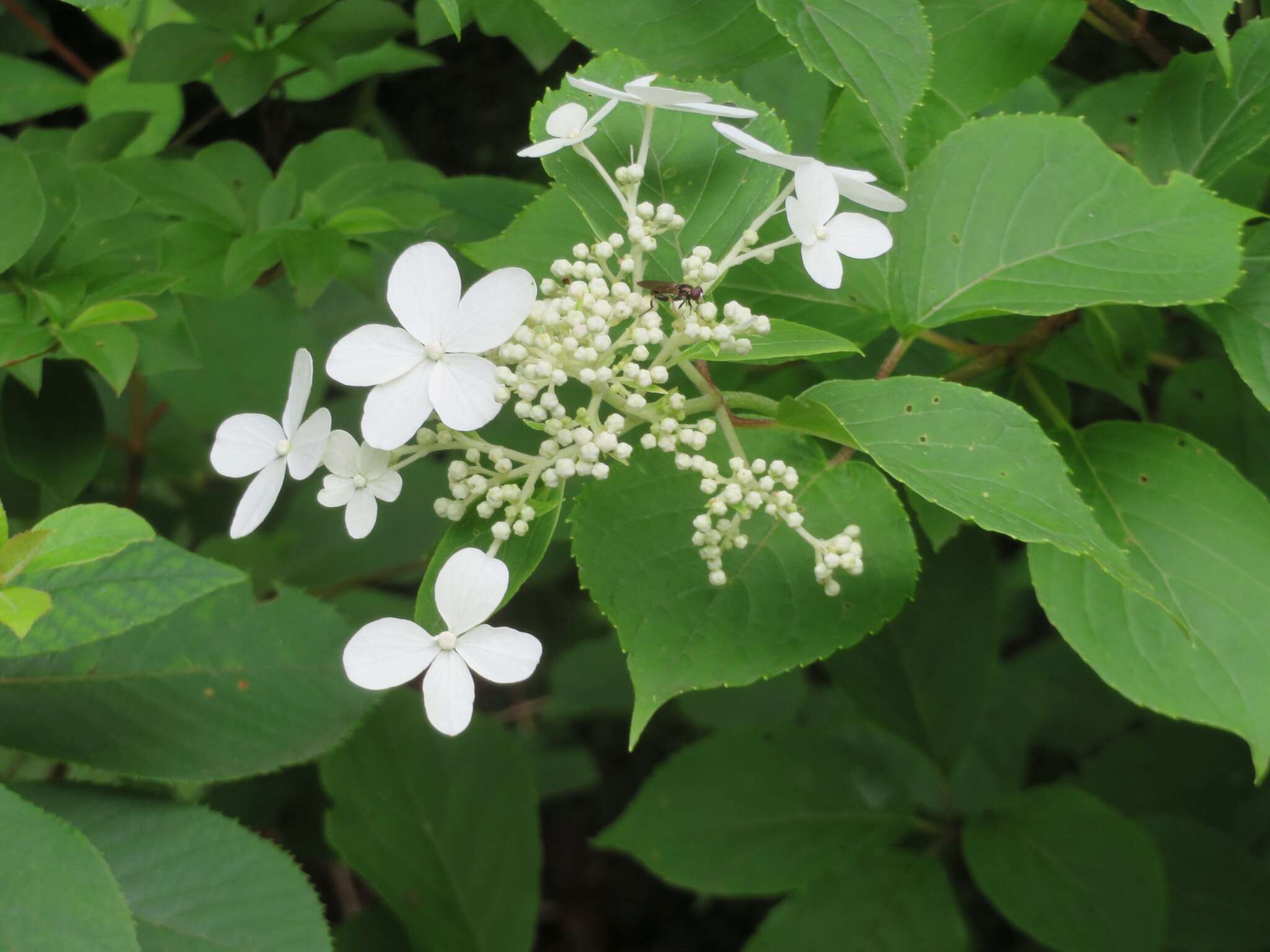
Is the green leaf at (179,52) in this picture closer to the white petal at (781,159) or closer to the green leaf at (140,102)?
the green leaf at (140,102)

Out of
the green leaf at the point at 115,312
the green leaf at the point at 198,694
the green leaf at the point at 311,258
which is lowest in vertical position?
the green leaf at the point at 198,694

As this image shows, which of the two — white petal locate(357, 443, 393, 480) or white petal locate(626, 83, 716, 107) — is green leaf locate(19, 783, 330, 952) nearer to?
white petal locate(357, 443, 393, 480)

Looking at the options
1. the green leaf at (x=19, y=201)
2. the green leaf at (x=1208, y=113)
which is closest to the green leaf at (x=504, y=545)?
the green leaf at (x=19, y=201)

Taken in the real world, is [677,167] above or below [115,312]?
above

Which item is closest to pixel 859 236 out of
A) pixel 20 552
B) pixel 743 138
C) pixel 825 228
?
pixel 825 228

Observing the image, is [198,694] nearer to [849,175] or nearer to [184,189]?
[184,189]
